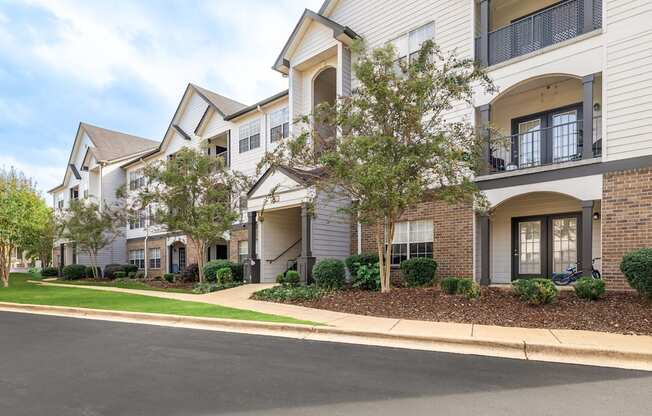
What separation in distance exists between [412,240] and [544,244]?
4.32 m

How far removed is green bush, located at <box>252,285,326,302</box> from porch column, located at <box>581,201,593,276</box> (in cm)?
733

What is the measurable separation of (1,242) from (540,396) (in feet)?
87.5

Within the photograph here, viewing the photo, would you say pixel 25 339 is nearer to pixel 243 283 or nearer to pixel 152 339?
pixel 152 339

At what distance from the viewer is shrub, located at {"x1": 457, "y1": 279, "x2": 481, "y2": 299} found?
10.5 meters

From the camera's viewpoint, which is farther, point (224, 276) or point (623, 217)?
point (224, 276)

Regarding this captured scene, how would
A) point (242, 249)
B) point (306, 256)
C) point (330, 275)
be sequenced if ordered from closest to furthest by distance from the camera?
1. point (330, 275)
2. point (306, 256)
3. point (242, 249)

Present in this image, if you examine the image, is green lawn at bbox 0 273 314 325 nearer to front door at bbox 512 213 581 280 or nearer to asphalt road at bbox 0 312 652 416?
asphalt road at bbox 0 312 652 416

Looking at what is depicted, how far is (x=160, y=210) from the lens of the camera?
17.6m

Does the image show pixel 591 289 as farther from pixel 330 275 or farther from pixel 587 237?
pixel 330 275

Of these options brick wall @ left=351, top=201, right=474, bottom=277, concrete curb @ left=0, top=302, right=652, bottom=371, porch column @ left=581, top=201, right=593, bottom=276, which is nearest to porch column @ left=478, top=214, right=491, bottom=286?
brick wall @ left=351, top=201, right=474, bottom=277

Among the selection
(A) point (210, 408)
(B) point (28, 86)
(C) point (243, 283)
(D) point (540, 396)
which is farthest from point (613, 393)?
(B) point (28, 86)

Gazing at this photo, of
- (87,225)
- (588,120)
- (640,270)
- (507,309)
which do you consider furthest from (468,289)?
(87,225)

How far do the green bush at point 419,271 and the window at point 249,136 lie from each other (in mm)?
11878

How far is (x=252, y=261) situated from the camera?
17.3 m
